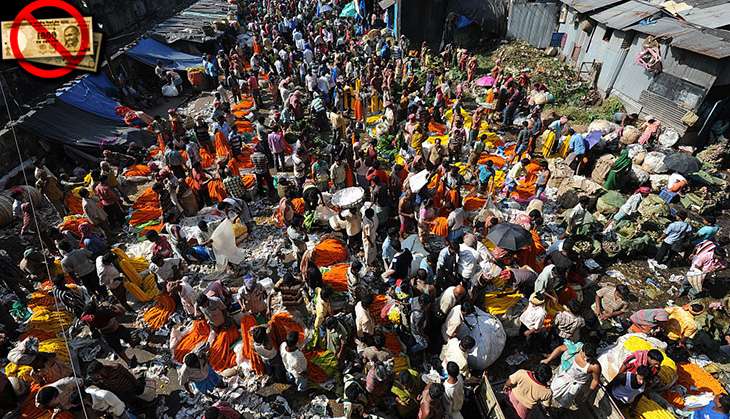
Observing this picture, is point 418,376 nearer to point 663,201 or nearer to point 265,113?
point 663,201

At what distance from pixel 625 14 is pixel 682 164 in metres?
7.56

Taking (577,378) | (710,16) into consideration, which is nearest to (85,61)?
(577,378)

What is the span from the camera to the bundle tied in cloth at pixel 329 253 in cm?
819

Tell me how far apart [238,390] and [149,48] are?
1769 cm

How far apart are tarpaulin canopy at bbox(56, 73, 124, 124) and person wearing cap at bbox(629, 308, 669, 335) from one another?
51.1ft

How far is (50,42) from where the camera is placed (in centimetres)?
1015

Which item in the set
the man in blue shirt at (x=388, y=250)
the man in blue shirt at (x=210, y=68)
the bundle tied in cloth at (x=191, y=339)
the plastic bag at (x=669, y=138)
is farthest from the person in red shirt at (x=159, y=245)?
the plastic bag at (x=669, y=138)

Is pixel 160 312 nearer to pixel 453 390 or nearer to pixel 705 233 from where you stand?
pixel 453 390

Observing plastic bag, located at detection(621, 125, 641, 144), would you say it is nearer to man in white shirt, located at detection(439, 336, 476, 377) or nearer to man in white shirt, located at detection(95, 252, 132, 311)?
man in white shirt, located at detection(439, 336, 476, 377)

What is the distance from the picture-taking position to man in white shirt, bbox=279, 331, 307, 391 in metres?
5.18

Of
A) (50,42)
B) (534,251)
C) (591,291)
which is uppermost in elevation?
(50,42)

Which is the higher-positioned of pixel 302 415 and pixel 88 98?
pixel 88 98

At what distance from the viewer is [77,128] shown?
39.4 feet

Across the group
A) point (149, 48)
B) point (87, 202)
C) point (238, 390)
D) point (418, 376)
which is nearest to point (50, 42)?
point (87, 202)
